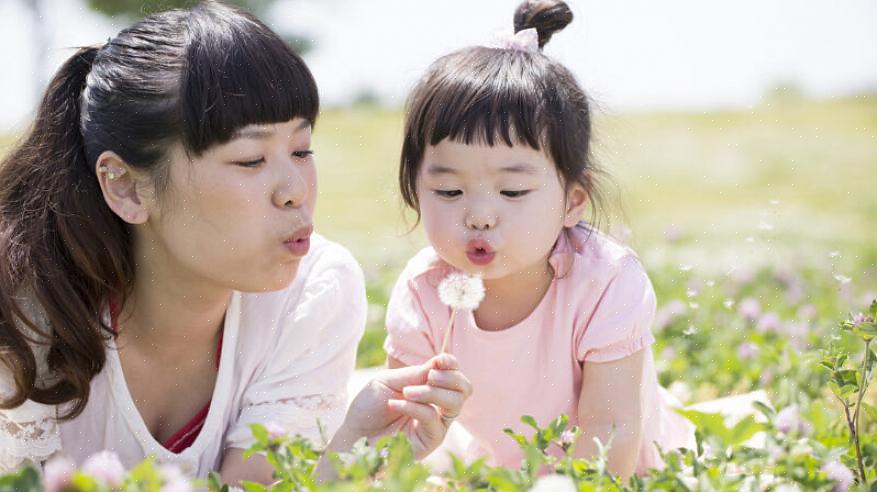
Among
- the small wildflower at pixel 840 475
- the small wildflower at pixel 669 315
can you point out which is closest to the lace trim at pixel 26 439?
the small wildflower at pixel 840 475

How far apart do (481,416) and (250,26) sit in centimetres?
102

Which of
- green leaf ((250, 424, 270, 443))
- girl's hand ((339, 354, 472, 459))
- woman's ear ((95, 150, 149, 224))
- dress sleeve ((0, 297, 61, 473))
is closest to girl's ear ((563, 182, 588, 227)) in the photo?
girl's hand ((339, 354, 472, 459))

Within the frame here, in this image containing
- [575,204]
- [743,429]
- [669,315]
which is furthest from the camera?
[669,315]

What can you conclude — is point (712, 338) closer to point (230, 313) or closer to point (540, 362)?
point (540, 362)

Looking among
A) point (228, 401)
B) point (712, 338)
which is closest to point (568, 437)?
point (228, 401)

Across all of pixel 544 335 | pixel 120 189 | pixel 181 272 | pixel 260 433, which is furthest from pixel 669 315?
pixel 260 433

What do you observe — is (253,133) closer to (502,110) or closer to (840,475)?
(502,110)

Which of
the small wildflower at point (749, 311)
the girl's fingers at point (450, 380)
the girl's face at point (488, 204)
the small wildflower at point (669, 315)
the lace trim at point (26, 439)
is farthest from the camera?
the small wildflower at point (669, 315)

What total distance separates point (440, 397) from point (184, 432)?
76 cm

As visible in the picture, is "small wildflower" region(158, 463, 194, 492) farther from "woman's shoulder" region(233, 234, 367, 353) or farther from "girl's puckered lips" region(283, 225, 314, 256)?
"woman's shoulder" region(233, 234, 367, 353)

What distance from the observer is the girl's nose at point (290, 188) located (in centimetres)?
187

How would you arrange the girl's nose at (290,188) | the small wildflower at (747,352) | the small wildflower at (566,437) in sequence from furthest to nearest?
1. the small wildflower at (747,352)
2. the girl's nose at (290,188)
3. the small wildflower at (566,437)

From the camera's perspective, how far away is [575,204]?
2150mm

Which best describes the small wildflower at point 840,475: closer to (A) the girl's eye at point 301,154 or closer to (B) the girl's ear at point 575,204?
(B) the girl's ear at point 575,204
